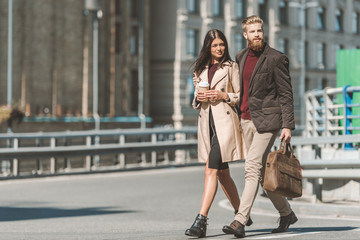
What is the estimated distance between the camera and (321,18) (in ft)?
216

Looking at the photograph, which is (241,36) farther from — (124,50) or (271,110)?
(271,110)

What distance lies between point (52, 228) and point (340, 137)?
379 centimetres

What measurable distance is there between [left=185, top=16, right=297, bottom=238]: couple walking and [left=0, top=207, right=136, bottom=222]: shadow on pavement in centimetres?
424

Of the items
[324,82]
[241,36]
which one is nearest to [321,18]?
[324,82]

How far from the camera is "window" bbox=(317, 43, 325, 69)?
65.2 metres

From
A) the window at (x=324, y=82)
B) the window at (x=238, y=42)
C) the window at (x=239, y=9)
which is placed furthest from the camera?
the window at (x=324, y=82)

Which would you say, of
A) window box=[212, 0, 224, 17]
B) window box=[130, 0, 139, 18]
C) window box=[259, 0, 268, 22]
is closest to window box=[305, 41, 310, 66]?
window box=[259, 0, 268, 22]

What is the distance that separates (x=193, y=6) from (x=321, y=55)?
14143 millimetres

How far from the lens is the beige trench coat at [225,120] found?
875 cm

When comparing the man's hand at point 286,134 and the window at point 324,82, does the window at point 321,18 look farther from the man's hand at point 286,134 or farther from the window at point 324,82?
the man's hand at point 286,134

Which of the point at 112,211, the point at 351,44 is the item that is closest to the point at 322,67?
the point at 351,44

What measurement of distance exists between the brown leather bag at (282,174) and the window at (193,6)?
46.2 m

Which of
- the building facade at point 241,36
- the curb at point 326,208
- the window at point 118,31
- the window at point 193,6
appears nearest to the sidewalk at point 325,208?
the curb at point 326,208

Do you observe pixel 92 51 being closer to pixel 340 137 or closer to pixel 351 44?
pixel 351 44
